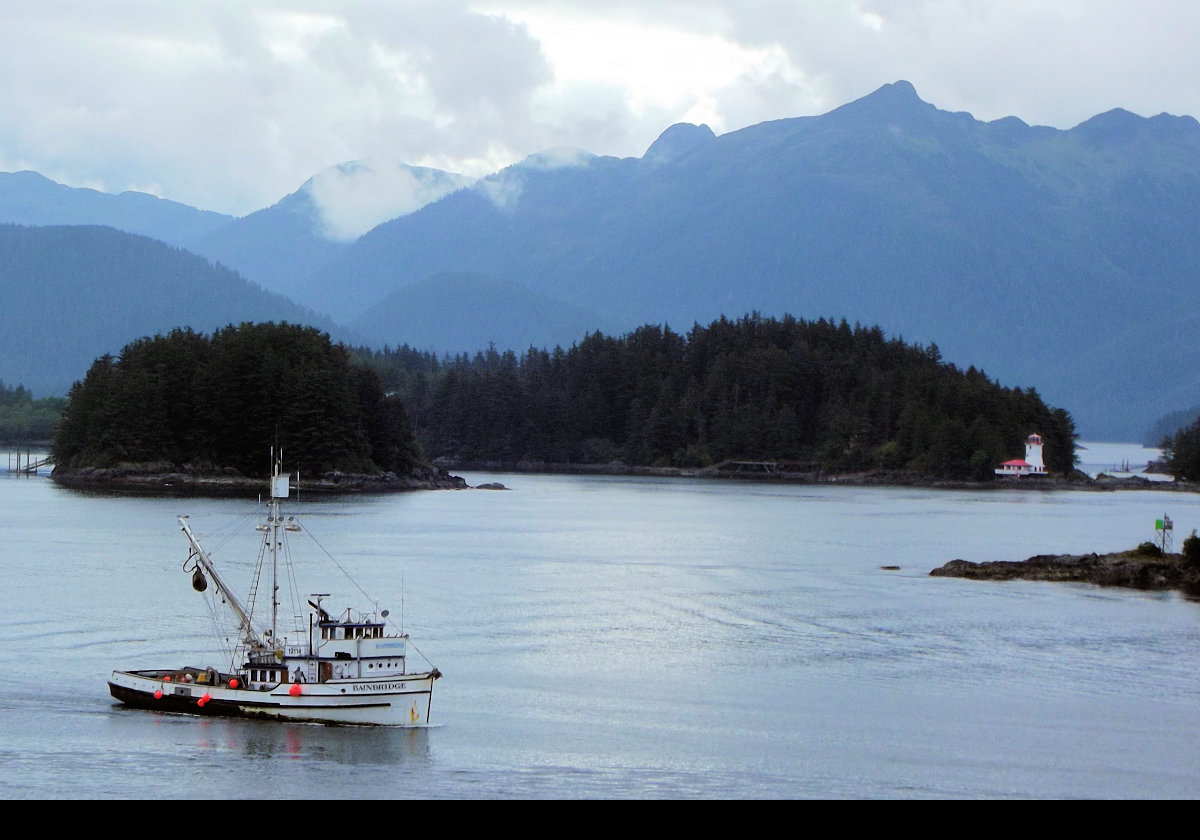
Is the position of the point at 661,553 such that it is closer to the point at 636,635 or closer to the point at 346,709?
the point at 636,635

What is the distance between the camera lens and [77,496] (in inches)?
4412

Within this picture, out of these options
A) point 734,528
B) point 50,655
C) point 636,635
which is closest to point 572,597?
point 636,635

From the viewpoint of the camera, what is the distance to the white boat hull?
31.5 m

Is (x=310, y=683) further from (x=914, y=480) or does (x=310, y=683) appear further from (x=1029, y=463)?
(x=1029, y=463)

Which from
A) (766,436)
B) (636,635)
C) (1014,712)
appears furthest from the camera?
(766,436)

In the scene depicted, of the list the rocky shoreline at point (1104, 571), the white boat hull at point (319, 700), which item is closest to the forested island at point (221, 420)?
the rocky shoreline at point (1104, 571)

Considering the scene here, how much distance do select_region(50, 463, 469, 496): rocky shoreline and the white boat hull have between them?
90455 mm

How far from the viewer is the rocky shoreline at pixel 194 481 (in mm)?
125812

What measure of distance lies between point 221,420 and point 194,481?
8.48 metres

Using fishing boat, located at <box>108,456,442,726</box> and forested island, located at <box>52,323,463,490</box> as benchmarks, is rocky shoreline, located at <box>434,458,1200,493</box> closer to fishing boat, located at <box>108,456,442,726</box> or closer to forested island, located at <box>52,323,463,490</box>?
forested island, located at <box>52,323,463,490</box>

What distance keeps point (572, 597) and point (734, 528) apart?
41.3 meters

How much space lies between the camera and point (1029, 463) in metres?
186

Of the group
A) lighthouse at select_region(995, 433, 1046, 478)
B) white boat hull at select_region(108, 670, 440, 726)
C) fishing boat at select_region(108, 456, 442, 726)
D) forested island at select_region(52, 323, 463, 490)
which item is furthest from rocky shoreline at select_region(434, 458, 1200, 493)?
white boat hull at select_region(108, 670, 440, 726)

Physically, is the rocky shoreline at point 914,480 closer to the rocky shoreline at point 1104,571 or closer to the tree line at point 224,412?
the tree line at point 224,412
